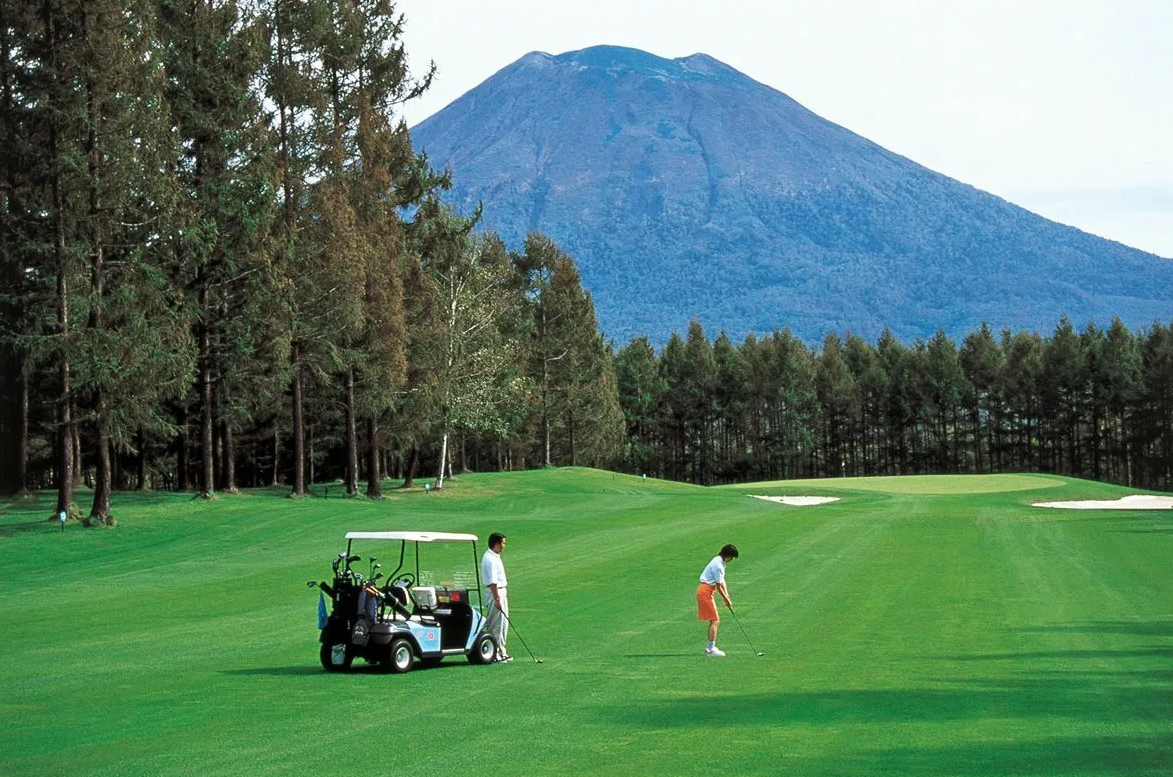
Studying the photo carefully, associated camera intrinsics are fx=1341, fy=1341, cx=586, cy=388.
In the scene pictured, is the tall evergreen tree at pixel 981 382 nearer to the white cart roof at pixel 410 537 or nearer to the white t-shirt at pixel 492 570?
the white cart roof at pixel 410 537

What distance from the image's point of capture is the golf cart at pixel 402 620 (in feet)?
65.6

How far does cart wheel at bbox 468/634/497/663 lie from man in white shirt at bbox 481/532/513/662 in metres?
0.11

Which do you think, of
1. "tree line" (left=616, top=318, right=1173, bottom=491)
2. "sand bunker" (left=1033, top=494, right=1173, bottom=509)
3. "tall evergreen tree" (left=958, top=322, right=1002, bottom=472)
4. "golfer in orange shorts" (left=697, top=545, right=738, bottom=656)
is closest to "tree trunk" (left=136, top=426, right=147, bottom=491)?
"sand bunker" (left=1033, top=494, right=1173, bottom=509)

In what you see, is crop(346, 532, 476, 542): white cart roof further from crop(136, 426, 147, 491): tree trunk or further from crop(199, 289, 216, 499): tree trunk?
crop(136, 426, 147, 491): tree trunk

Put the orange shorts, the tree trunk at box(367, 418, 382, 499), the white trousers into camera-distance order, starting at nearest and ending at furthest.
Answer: the white trousers
the orange shorts
the tree trunk at box(367, 418, 382, 499)

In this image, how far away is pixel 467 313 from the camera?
238ft

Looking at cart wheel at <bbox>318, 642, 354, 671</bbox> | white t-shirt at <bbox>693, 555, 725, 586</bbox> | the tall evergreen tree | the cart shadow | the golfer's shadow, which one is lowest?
the golfer's shadow

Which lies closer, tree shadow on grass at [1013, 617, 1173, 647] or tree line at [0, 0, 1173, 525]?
tree shadow on grass at [1013, 617, 1173, 647]

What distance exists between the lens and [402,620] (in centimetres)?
2048

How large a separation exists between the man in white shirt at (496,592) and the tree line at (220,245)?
24504 millimetres

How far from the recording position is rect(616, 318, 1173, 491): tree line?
4943 inches

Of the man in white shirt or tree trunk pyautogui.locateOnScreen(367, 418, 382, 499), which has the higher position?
tree trunk pyautogui.locateOnScreen(367, 418, 382, 499)

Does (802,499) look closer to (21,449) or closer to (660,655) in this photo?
(21,449)

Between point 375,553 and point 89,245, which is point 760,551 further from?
point 89,245
